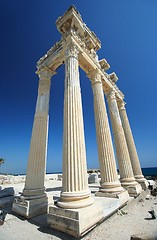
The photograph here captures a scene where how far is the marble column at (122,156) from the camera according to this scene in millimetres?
11898

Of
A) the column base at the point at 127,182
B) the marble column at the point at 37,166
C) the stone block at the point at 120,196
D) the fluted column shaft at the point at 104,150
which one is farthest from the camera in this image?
the column base at the point at 127,182

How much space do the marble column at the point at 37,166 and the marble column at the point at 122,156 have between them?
25.3ft

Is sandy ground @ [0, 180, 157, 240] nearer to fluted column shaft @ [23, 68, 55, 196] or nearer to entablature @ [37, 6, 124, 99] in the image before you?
fluted column shaft @ [23, 68, 55, 196]

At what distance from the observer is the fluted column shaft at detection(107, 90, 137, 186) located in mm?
12641

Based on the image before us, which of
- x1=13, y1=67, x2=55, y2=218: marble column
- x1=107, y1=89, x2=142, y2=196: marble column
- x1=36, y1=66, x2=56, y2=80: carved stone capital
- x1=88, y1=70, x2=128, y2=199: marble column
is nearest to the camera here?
x1=13, y1=67, x2=55, y2=218: marble column

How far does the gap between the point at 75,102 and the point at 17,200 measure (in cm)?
700

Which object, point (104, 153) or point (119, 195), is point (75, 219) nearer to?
point (119, 195)

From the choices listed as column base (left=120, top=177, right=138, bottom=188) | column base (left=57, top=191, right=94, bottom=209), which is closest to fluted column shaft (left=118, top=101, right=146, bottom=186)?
column base (left=120, top=177, right=138, bottom=188)

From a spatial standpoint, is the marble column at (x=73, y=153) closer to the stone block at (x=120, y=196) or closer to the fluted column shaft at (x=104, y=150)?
the stone block at (x=120, y=196)

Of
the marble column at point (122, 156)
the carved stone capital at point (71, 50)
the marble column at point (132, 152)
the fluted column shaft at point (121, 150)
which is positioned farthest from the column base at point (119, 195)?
the carved stone capital at point (71, 50)

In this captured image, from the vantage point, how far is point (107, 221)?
6.64 meters

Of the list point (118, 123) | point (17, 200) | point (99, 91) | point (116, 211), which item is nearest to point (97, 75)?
point (99, 91)

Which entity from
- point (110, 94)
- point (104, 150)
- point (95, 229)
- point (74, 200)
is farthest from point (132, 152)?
point (74, 200)

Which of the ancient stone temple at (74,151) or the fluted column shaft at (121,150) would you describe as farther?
the fluted column shaft at (121,150)
